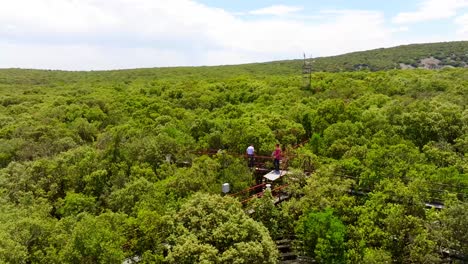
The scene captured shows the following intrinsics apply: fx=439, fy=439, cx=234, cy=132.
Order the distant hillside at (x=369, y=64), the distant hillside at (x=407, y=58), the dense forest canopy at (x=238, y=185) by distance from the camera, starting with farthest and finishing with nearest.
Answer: the distant hillside at (x=407, y=58), the distant hillside at (x=369, y=64), the dense forest canopy at (x=238, y=185)

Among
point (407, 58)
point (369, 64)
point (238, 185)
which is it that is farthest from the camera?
point (407, 58)

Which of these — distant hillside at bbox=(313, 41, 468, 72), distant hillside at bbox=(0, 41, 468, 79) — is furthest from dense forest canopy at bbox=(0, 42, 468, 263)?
distant hillside at bbox=(313, 41, 468, 72)

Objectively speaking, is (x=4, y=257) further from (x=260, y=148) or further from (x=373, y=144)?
(x=373, y=144)

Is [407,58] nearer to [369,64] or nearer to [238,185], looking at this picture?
[369,64]

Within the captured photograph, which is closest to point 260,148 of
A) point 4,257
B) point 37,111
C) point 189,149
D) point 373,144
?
point 189,149

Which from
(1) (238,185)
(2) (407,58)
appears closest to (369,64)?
(2) (407,58)

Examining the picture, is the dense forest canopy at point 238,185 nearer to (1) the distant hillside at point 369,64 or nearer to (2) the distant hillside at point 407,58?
(1) the distant hillside at point 369,64

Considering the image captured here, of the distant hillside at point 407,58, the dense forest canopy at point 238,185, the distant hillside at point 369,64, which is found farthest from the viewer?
the distant hillside at point 407,58

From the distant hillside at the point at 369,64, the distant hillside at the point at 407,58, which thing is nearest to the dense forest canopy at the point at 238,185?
the distant hillside at the point at 369,64
